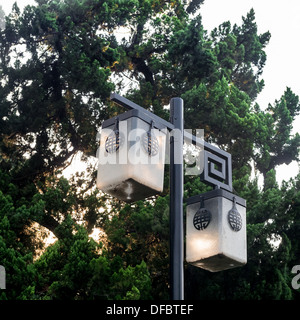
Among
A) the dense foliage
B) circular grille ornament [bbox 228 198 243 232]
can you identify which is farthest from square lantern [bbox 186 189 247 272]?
the dense foliage

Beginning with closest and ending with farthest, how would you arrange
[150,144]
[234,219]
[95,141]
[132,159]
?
[132,159], [150,144], [234,219], [95,141]

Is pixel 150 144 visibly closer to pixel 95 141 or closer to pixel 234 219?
A: pixel 234 219

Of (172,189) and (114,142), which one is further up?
(114,142)

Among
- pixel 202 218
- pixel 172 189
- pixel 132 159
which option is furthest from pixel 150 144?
pixel 202 218

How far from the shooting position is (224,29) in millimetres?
14164

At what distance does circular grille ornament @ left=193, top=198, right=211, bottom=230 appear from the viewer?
3039mm

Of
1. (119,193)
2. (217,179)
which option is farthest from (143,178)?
(217,179)

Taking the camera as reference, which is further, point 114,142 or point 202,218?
point 202,218

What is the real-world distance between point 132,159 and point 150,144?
7.1 inches

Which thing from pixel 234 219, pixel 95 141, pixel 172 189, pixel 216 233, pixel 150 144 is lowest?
pixel 216 233

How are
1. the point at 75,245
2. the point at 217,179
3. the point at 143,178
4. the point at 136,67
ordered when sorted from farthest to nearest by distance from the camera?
the point at 136,67 → the point at 75,245 → the point at 217,179 → the point at 143,178

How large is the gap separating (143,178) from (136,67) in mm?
11622

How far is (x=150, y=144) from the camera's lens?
9.46 ft

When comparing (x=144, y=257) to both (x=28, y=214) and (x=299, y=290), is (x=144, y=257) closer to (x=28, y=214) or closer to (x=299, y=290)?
(x=28, y=214)
